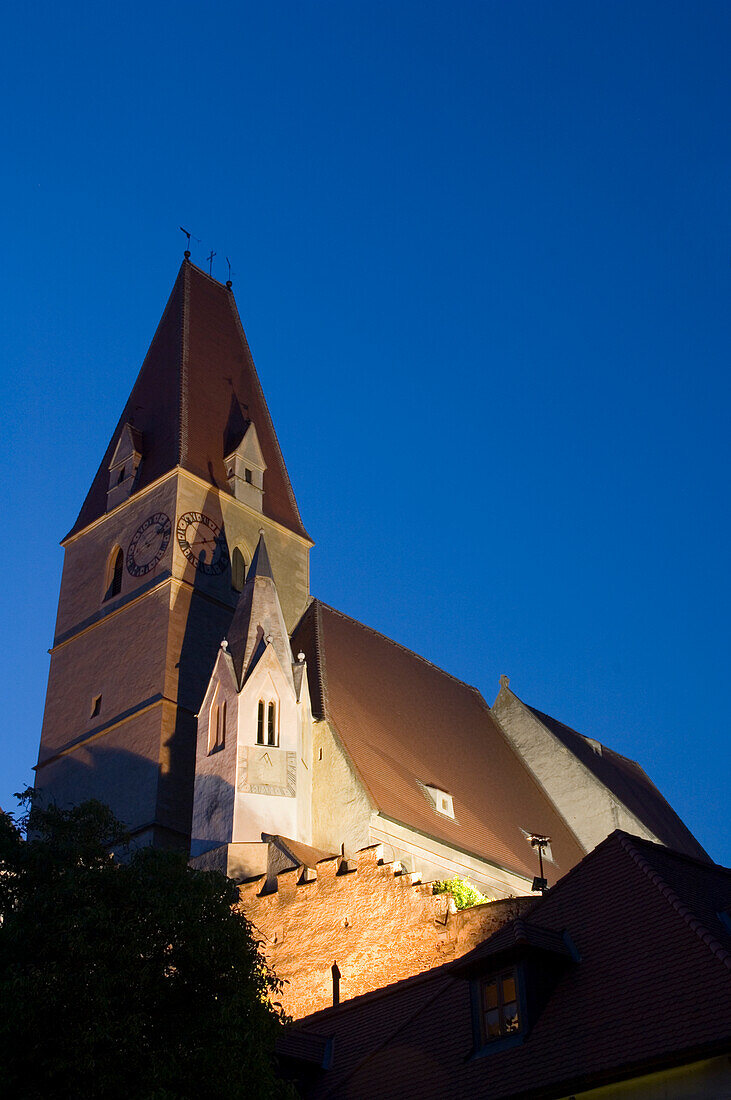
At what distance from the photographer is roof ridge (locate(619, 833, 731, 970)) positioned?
1354cm

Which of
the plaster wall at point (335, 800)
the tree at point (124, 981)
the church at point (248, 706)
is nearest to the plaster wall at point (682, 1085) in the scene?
the tree at point (124, 981)

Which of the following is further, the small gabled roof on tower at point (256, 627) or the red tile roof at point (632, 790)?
the red tile roof at point (632, 790)

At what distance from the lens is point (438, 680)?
37.7 metres

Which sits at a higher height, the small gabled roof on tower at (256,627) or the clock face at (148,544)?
the clock face at (148,544)

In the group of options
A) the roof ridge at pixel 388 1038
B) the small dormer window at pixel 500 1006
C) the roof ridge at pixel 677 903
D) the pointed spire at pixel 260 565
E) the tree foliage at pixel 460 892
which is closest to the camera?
the roof ridge at pixel 677 903

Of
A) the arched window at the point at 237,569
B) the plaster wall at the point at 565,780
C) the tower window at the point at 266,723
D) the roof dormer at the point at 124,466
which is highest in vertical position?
the roof dormer at the point at 124,466

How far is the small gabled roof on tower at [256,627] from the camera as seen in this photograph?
3100cm

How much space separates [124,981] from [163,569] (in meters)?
20.3

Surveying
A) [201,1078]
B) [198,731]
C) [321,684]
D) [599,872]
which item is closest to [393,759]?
[321,684]

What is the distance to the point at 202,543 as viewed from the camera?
3528 cm

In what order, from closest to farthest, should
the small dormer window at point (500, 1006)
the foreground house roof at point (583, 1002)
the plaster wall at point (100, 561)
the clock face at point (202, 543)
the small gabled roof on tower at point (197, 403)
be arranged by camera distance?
the foreground house roof at point (583, 1002) → the small dormer window at point (500, 1006) → the clock face at point (202, 543) → the plaster wall at point (100, 561) → the small gabled roof on tower at point (197, 403)

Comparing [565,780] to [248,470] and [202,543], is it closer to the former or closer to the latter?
[202,543]

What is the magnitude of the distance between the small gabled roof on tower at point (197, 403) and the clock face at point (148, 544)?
1.40 m

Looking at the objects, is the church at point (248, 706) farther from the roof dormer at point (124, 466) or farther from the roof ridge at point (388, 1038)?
the roof ridge at point (388, 1038)
